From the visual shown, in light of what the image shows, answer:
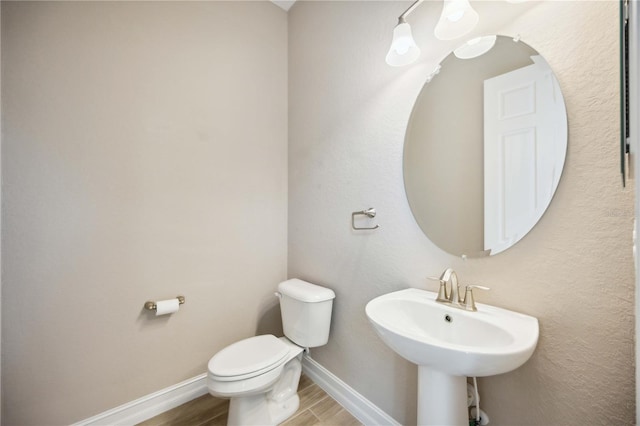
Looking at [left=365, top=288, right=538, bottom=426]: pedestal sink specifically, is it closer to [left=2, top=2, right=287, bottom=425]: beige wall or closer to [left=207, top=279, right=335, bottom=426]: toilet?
[left=207, top=279, right=335, bottom=426]: toilet

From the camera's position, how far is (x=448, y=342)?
89 cm

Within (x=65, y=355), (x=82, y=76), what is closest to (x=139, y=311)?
(x=65, y=355)

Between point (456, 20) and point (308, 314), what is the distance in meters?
1.54

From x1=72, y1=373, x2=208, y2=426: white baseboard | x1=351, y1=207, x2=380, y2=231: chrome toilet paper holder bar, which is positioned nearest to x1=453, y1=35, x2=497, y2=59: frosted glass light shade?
x1=351, y1=207, x2=380, y2=231: chrome toilet paper holder bar

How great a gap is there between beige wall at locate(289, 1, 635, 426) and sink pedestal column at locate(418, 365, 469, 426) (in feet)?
0.62

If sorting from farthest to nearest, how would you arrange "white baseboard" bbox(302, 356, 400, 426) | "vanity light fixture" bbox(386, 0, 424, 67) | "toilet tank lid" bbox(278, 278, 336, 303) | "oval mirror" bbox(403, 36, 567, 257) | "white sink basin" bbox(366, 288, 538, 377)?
"toilet tank lid" bbox(278, 278, 336, 303)
"white baseboard" bbox(302, 356, 400, 426)
"vanity light fixture" bbox(386, 0, 424, 67)
"oval mirror" bbox(403, 36, 567, 257)
"white sink basin" bbox(366, 288, 538, 377)

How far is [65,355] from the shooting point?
1.24 meters

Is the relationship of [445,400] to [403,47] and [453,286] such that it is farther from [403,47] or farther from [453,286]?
[403,47]

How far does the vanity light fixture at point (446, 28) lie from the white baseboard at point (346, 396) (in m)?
1.73

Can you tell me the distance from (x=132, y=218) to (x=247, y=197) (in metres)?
0.67

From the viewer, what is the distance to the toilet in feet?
3.91

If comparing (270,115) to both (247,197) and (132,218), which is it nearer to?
(247,197)

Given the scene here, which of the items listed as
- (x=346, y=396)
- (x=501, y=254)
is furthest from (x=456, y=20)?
(x=346, y=396)

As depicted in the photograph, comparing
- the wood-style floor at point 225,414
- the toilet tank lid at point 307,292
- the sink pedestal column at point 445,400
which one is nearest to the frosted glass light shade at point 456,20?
the sink pedestal column at point 445,400
